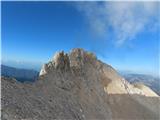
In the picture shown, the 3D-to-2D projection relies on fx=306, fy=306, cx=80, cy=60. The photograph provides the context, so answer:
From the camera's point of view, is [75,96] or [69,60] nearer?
[75,96]

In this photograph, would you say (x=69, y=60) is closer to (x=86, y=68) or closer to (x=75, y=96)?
(x=86, y=68)

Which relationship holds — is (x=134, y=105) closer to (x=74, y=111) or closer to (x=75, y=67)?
(x=75, y=67)

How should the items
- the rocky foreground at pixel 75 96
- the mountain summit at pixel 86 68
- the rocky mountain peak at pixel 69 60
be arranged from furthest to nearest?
the mountain summit at pixel 86 68
the rocky mountain peak at pixel 69 60
the rocky foreground at pixel 75 96

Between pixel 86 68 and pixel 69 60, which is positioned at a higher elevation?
pixel 69 60

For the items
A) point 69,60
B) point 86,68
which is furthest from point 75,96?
point 86,68

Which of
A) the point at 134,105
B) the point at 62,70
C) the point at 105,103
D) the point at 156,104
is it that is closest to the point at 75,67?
the point at 62,70

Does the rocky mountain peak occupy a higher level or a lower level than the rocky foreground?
higher

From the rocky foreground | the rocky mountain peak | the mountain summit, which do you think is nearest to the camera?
the rocky foreground

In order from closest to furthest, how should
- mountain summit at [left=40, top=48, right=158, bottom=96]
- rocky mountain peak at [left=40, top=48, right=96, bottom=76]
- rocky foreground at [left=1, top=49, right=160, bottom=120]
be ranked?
rocky foreground at [left=1, top=49, right=160, bottom=120] < rocky mountain peak at [left=40, top=48, right=96, bottom=76] < mountain summit at [left=40, top=48, right=158, bottom=96]
